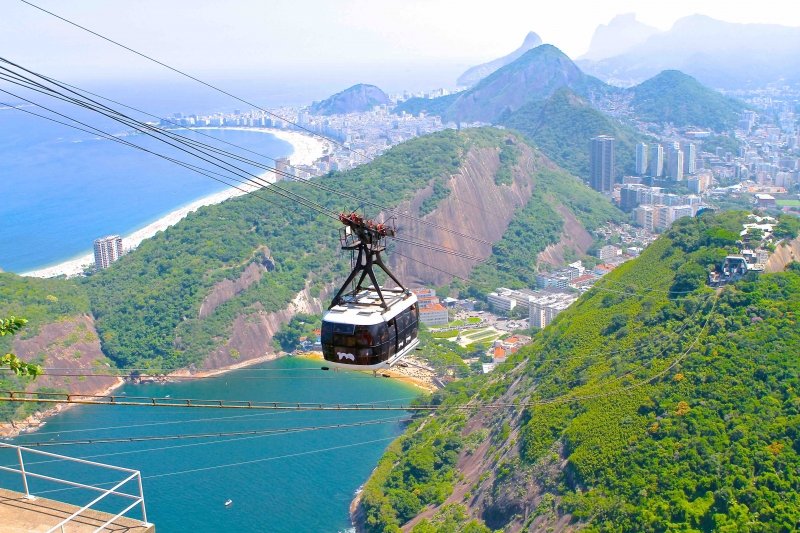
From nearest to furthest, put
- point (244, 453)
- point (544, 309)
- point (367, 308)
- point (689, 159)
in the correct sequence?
1. point (367, 308)
2. point (244, 453)
3. point (544, 309)
4. point (689, 159)

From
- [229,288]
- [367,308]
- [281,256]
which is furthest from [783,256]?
[281,256]

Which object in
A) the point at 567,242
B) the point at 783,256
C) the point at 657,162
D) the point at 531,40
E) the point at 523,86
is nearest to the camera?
the point at 783,256

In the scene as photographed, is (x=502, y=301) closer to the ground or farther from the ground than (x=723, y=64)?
closer to the ground

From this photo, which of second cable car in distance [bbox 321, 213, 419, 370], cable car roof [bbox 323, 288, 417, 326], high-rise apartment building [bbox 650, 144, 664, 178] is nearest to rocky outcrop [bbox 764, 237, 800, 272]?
cable car roof [bbox 323, 288, 417, 326]

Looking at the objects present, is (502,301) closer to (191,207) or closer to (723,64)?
A: (191,207)

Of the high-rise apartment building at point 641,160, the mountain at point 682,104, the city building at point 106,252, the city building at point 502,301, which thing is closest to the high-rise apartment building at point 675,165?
the high-rise apartment building at point 641,160

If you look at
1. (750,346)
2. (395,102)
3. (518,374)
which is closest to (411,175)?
(518,374)

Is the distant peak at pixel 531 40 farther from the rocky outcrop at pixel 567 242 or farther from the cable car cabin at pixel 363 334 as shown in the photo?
the cable car cabin at pixel 363 334

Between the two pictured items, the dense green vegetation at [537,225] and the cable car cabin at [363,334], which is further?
the dense green vegetation at [537,225]
